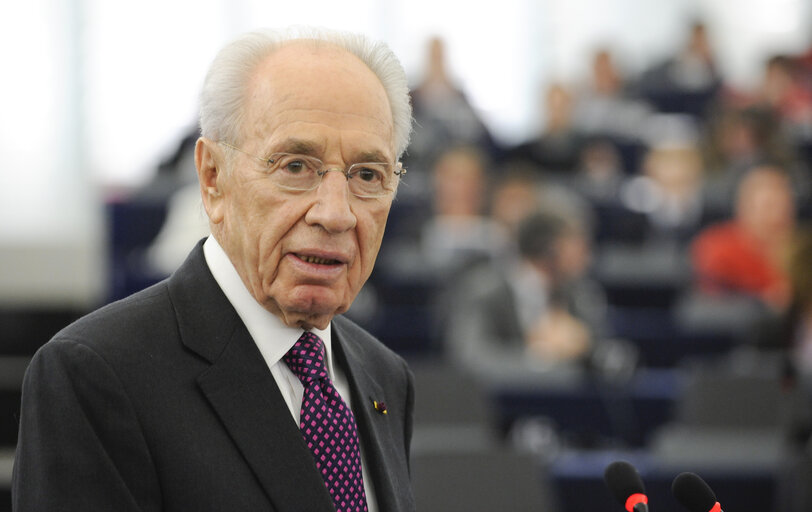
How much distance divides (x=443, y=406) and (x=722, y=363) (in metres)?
1.80

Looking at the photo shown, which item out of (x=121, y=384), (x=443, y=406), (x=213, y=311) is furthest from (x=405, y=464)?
(x=443, y=406)

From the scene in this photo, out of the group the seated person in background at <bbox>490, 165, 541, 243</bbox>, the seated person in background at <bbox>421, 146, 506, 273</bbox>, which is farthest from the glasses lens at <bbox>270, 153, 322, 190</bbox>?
the seated person in background at <bbox>490, 165, 541, 243</bbox>

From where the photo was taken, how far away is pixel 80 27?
6391mm

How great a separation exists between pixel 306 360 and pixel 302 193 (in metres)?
0.19

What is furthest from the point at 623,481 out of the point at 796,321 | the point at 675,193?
the point at 675,193

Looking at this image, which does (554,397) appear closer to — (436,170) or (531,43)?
(436,170)

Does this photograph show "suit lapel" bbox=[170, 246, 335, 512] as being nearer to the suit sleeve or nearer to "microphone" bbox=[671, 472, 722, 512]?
the suit sleeve

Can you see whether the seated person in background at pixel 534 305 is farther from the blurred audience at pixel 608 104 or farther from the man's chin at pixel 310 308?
the blurred audience at pixel 608 104

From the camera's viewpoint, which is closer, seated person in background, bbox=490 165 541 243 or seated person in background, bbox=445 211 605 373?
seated person in background, bbox=445 211 605 373

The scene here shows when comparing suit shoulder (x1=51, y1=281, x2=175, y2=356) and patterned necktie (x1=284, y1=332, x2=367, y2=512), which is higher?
suit shoulder (x1=51, y1=281, x2=175, y2=356)

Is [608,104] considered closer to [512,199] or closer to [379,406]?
[512,199]

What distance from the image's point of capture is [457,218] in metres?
6.05

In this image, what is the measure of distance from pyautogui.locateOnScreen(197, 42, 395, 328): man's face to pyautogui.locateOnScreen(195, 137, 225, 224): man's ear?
0.07 ft

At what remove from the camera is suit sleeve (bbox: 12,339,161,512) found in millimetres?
1049
